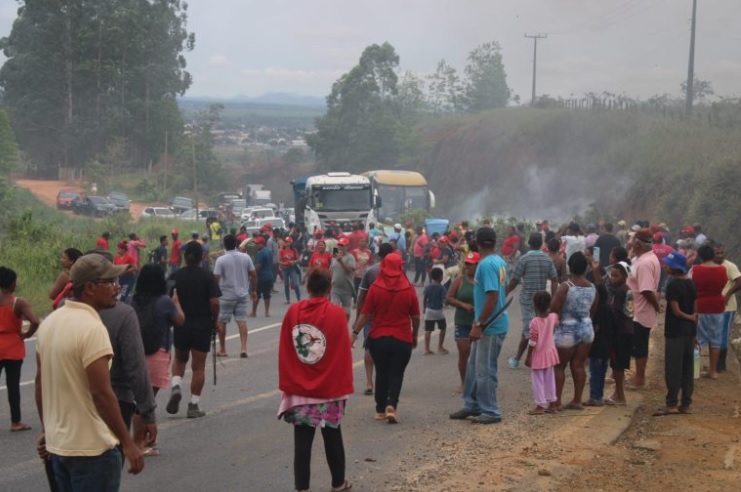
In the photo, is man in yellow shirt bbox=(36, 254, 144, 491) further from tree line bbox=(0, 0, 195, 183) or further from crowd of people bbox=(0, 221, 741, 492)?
tree line bbox=(0, 0, 195, 183)

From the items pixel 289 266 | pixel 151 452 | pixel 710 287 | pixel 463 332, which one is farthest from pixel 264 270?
pixel 151 452

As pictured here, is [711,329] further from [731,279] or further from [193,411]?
[193,411]

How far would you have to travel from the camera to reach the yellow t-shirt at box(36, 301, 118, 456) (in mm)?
4973

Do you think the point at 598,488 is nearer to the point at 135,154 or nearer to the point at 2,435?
the point at 2,435

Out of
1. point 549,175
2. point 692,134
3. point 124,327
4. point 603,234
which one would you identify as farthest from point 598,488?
point 549,175

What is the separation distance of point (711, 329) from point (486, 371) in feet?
15.3

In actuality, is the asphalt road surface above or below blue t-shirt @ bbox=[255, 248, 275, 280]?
below

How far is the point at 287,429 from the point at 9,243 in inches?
773

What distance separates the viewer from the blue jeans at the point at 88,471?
200 inches

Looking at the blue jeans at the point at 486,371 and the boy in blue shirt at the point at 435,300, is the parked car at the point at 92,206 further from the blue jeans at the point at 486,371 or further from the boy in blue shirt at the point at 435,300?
the blue jeans at the point at 486,371

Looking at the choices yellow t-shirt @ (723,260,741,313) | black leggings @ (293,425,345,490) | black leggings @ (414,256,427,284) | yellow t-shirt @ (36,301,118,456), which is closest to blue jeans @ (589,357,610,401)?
yellow t-shirt @ (723,260,741,313)

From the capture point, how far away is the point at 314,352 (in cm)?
727

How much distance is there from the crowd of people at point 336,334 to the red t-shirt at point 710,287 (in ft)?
0.06

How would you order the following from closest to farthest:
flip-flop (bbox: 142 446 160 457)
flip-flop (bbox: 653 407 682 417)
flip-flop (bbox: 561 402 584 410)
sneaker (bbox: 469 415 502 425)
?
flip-flop (bbox: 142 446 160 457), sneaker (bbox: 469 415 502 425), flip-flop (bbox: 653 407 682 417), flip-flop (bbox: 561 402 584 410)
